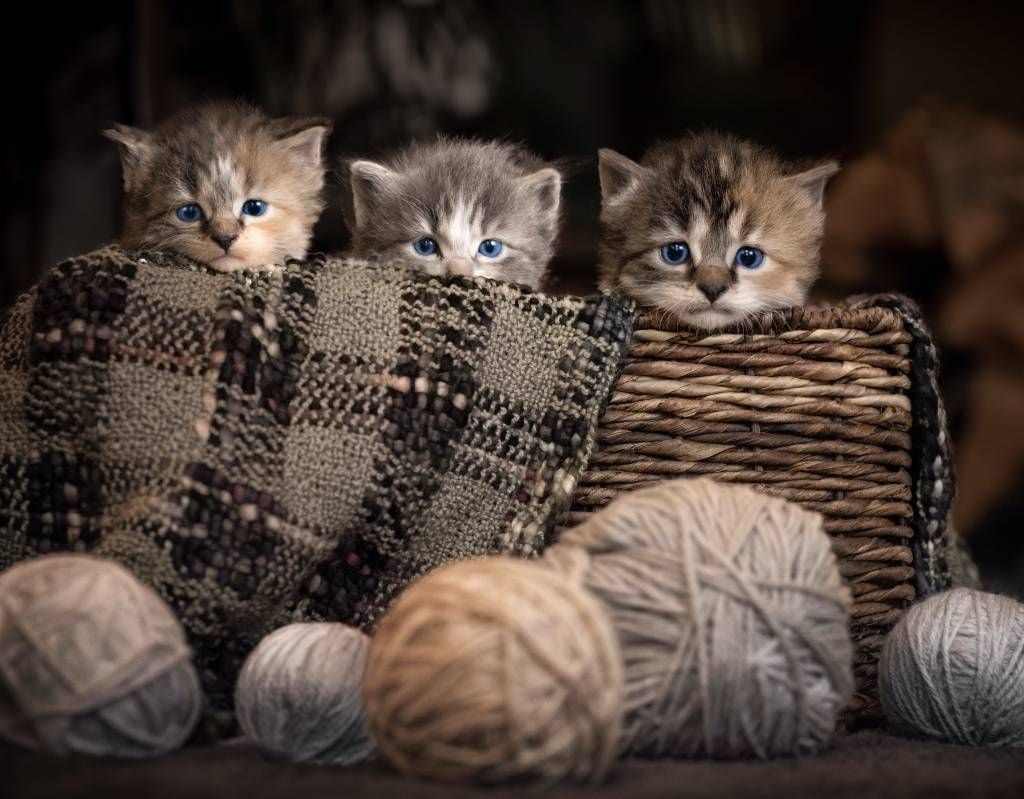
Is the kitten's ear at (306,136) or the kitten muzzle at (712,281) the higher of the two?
the kitten's ear at (306,136)

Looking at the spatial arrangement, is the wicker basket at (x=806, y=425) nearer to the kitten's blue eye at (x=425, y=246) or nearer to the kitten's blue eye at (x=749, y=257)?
the kitten's blue eye at (x=749, y=257)

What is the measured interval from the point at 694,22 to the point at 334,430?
6.94 ft

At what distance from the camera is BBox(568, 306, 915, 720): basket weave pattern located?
127 cm

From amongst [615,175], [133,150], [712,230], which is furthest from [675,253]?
[133,150]

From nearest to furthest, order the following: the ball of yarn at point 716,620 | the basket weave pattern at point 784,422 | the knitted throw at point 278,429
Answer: the ball of yarn at point 716,620 → the knitted throw at point 278,429 → the basket weave pattern at point 784,422

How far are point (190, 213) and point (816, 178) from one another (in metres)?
0.86

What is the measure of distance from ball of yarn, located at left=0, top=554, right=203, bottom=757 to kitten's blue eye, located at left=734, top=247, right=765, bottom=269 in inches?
33.9

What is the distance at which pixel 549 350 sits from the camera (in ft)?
4.06

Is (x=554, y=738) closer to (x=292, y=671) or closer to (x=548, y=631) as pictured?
(x=548, y=631)

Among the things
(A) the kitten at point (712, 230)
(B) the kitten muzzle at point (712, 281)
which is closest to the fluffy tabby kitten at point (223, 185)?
(A) the kitten at point (712, 230)

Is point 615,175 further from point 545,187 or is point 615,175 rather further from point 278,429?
point 278,429

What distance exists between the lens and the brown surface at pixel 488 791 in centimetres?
82

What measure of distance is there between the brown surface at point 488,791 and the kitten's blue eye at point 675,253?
65 cm

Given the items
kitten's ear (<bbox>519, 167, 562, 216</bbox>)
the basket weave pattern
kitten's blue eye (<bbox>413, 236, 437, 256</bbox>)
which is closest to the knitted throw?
the basket weave pattern
